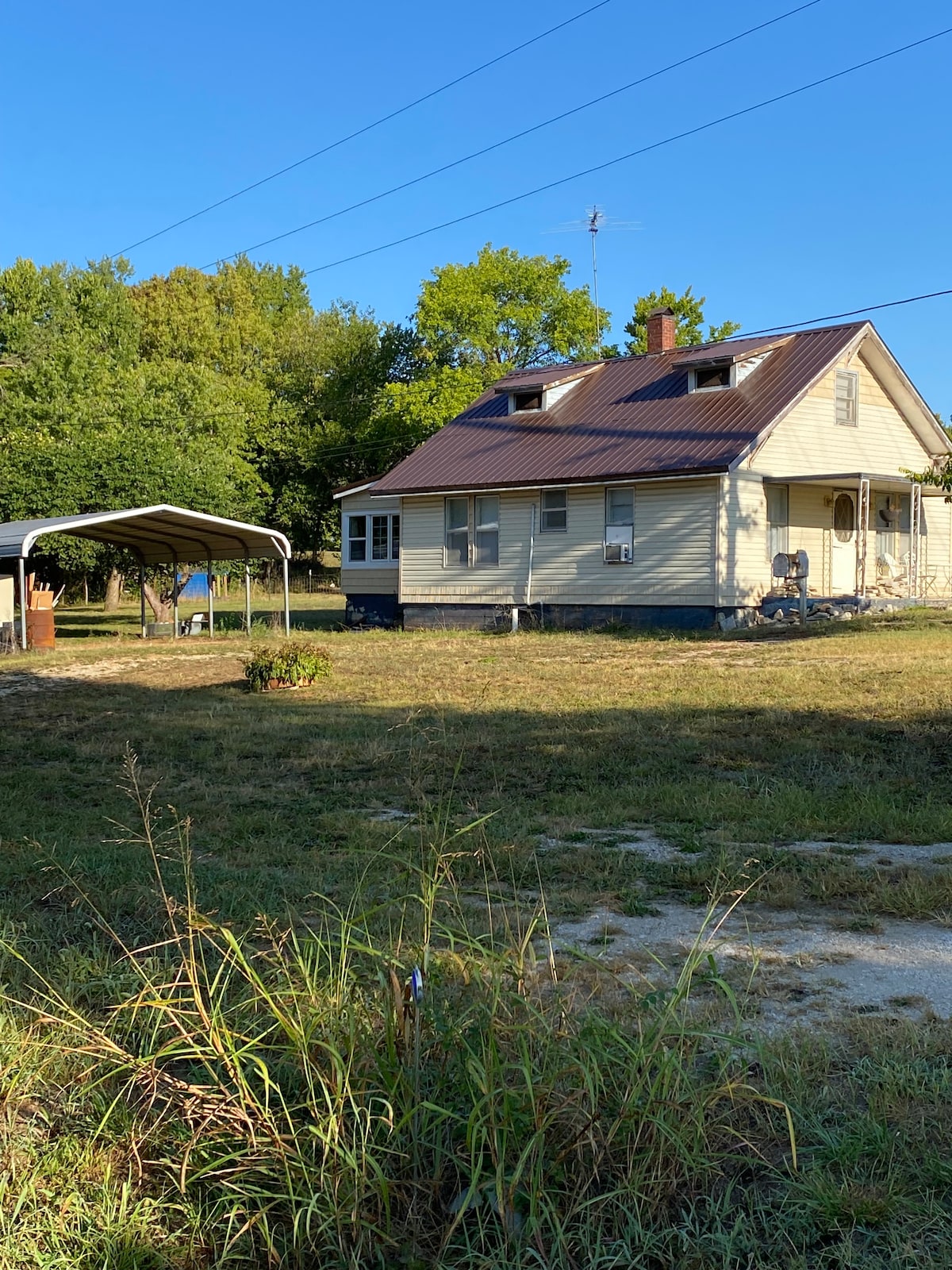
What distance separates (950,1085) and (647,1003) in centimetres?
87

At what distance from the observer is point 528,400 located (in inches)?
1096

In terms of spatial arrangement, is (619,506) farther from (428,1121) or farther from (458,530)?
(428,1121)

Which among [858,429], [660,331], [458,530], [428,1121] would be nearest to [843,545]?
[858,429]

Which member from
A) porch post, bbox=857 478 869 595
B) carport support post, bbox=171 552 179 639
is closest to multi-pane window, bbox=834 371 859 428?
porch post, bbox=857 478 869 595

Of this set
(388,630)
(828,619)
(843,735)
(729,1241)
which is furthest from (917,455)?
(729,1241)

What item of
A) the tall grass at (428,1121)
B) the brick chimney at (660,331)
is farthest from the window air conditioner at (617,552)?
the tall grass at (428,1121)

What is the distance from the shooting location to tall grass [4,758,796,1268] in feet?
9.54

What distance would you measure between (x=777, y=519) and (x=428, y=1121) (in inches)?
847

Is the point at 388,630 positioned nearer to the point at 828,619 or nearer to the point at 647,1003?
the point at 828,619

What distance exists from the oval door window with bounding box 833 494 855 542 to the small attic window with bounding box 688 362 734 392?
11.1ft

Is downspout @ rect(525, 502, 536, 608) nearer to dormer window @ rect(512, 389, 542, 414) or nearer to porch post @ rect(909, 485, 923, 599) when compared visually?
dormer window @ rect(512, 389, 542, 414)

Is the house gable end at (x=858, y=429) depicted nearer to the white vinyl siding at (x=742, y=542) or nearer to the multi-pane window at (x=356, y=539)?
the white vinyl siding at (x=742, y=542)

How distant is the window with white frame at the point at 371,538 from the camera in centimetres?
2870

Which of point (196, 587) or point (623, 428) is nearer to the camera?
point (623, 428)
